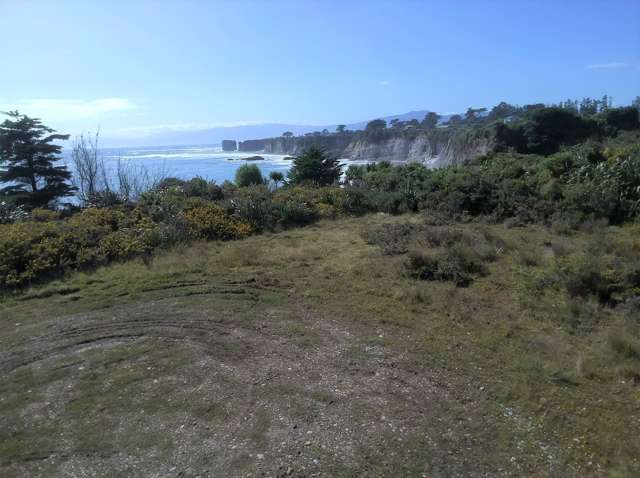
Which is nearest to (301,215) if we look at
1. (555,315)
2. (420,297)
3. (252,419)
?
(420,297)

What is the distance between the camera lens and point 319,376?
13.6ft

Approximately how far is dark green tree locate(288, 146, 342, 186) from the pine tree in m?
8.78

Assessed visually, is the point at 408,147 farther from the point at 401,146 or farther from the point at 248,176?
the point at 248,176

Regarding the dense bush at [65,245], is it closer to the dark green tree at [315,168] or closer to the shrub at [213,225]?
the shrub at [213,225]

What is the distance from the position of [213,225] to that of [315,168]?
10082 millimetres

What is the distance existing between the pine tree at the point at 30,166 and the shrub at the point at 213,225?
7.80 metres

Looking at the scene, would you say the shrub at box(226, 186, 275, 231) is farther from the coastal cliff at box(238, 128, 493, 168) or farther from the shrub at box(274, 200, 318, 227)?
the coastal cliff at box(238, 128, 493, 168)

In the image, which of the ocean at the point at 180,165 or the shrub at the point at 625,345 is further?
the ocean at the point at 180,165

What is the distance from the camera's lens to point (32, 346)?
4883 millimetres

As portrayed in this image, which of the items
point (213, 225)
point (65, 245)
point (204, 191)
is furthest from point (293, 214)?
point (65, 245)

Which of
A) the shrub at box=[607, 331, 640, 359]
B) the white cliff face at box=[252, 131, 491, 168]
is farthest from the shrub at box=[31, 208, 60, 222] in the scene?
the white cliff face at box=[252, 131, 491, 168]

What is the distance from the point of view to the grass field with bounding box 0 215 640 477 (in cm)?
312

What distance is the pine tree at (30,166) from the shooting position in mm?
14828

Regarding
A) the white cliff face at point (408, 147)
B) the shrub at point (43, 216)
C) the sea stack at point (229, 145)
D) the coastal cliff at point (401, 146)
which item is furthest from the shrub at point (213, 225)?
the sea stack at point (229, 145)
